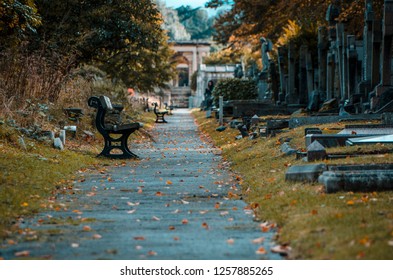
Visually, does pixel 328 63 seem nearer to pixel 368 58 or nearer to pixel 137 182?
pixel 368 58

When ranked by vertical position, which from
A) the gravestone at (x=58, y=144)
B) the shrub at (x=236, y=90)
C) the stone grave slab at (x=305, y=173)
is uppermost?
the stone grave slab at (x=305, y=173)

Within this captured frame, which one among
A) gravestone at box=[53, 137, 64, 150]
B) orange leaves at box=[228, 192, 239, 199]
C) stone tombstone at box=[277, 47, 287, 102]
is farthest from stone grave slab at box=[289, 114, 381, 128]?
stone tombstone at box=[277, 47, 287, 102]

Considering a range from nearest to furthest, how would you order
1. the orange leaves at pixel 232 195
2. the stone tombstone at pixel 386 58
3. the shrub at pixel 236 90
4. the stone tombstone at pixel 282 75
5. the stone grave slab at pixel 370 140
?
the orange leaves at pixel 232 195 → the stone grave slab at pixel 370 140 → the stone tombstone at pixel 386 58 → the stone tombstone at pixel 282 75 → the shrub at pixel 236 90

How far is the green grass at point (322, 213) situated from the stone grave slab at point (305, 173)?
0.37 feet

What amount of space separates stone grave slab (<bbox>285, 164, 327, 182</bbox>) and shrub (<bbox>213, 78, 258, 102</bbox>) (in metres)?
35.1

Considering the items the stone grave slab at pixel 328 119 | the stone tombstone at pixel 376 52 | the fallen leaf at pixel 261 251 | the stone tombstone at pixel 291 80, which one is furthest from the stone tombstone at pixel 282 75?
the fallen leaf at pixel 261 251

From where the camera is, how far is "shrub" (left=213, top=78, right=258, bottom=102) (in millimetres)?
47438

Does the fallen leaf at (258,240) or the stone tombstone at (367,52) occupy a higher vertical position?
the stone tombstone at (367,52)

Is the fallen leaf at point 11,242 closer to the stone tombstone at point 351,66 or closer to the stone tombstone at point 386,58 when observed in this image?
the stone tombstone at point 386,58

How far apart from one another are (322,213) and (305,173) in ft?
7.97

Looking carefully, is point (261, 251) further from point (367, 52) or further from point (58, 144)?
point (367, 52)

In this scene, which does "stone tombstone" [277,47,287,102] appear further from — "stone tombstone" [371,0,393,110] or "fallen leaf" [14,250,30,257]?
"fallen leaf" [14,250,30,257]

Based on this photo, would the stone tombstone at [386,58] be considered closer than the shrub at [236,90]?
Yes

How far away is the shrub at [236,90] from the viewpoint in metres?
47.4
